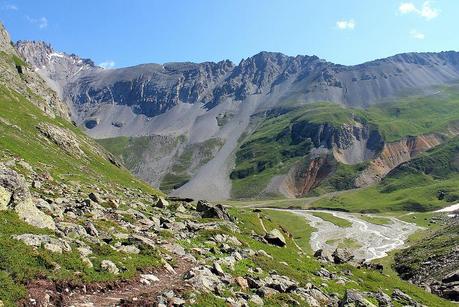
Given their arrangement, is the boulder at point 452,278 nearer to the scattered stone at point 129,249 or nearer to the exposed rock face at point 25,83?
the scattered stone at point 129,249

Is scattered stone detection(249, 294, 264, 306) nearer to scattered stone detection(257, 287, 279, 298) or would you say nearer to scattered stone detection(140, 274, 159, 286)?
scattered stone detection(257, 287, 279, 298)

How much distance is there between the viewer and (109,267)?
26.1 meters

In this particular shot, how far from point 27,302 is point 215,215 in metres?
42.8

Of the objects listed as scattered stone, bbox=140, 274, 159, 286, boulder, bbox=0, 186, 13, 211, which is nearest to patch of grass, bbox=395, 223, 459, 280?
scattered stone, bbox=140, 274, 159, 286

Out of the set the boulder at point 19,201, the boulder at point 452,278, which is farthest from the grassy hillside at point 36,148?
the boulder at point 452,278

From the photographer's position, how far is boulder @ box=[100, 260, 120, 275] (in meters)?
25.9

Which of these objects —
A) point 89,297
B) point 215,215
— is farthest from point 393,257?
point 89,297

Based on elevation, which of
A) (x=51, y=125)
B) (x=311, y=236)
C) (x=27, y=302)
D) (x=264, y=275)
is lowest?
(x=311, y=236)

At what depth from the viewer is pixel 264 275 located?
34406 mm

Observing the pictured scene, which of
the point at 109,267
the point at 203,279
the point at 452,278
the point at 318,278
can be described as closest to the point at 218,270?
the point at 203,279

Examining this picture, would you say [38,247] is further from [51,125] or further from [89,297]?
[51,125]

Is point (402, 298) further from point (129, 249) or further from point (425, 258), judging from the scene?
point (425, 258)

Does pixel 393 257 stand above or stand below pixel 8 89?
below

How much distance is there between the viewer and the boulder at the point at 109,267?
85.0 feet
